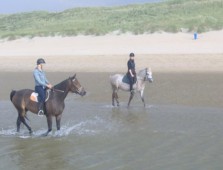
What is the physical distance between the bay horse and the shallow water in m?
0.48

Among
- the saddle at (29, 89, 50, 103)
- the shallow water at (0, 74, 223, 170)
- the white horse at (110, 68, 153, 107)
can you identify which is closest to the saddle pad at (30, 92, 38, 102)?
the saddle at (29, 89, 50, 103)

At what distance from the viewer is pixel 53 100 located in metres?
13.1

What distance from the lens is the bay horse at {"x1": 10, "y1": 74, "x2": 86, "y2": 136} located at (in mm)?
13117

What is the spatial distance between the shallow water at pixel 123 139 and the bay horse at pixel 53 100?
0.48 meters

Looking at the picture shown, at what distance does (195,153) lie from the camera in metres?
10.5

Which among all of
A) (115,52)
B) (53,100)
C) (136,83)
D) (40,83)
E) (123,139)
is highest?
(40,83)

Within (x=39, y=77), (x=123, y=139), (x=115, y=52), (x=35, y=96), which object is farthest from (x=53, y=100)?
(x=115, y=52)

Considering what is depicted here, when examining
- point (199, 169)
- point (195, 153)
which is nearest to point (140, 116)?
point (195, 153)

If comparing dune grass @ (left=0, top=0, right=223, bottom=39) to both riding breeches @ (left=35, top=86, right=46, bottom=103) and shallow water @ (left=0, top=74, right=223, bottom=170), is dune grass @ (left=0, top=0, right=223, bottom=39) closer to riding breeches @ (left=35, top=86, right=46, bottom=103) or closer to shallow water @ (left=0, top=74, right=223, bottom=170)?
shallow water @ (left=0, top=74, right=223, bottom=170)

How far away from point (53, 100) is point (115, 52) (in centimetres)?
1934

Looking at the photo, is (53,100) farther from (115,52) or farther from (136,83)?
(115,52)

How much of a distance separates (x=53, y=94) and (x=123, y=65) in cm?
1462

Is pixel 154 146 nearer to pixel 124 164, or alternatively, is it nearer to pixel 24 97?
pixel 124 164

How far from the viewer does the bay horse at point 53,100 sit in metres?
13.1
